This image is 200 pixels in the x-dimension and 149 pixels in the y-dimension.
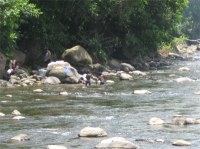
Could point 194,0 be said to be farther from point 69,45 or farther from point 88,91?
point 88,91

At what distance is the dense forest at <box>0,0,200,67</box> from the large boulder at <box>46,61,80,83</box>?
2672 mm

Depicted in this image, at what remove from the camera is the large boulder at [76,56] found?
106 feet

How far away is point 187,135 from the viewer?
13492mm

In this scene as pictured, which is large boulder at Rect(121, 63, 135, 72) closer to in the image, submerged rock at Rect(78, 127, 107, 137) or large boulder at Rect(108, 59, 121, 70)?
large boulder at Rect(108, 59, 121, 70)

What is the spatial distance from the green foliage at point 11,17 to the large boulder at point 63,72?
2.62m

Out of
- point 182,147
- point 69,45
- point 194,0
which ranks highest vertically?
point 194,0

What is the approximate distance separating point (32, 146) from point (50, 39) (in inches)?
830

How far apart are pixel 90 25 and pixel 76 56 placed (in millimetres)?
5612

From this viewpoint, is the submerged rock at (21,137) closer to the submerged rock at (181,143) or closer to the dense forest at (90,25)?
the submerged rock at (181,143)

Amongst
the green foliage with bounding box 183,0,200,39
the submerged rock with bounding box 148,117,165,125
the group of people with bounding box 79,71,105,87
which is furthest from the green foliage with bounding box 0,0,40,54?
the green foliage with bounding box 183,0,200,39

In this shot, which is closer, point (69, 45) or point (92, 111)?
point (92, 111)

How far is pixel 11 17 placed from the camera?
2725 centimetres

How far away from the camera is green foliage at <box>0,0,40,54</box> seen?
26906mm

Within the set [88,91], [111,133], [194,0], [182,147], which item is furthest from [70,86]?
[194,0]
